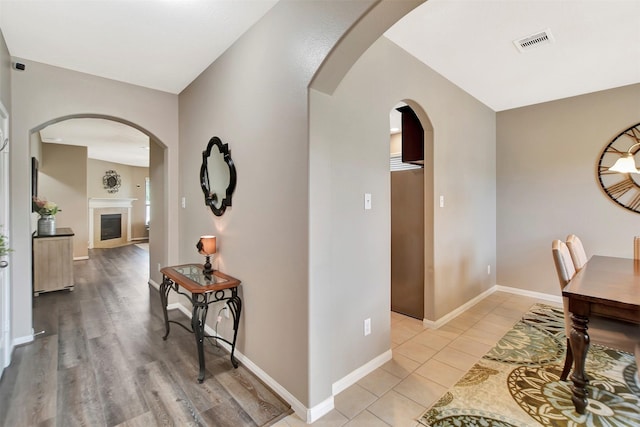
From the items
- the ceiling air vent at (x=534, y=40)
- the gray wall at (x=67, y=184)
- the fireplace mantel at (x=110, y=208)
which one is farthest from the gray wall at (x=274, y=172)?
the fireplace mantel at (x=110, y=208)

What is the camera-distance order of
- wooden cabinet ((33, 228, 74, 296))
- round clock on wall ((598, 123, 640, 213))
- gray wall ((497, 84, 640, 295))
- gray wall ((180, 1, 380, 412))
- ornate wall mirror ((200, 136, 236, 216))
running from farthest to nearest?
wooden cabinet ((33, 228, 74, 296)) → gray wall ((497, 84, 640, 295)) → round clock on wall ((598, 123, 640, 213)) → ornate wall mirror ((200, 136, 236, 216)) → gray wall ((180, 1, 380, 412))

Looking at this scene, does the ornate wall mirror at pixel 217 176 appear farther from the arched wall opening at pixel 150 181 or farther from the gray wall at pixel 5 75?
the gray wall at pixel 5 75

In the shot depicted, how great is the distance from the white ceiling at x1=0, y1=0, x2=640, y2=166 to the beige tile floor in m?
2.66

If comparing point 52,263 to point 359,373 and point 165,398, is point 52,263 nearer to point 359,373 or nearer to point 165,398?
point 165,398

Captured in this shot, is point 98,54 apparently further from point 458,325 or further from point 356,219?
point 458,325

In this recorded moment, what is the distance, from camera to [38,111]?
2748mm

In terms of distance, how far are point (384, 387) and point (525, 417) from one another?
84 centimetres

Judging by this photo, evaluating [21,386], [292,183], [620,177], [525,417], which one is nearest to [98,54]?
[292,183]

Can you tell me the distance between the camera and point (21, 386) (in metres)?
2.05

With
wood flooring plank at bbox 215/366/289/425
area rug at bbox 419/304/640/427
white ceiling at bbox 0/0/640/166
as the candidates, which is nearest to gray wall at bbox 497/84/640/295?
white ceiling at bbox 0/0/640/166

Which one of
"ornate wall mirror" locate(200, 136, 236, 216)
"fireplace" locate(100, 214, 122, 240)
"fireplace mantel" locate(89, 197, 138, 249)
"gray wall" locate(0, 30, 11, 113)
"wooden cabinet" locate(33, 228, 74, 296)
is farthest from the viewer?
"fireplace" locate(100, 214, 122, 240)

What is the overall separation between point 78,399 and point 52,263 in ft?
10.8

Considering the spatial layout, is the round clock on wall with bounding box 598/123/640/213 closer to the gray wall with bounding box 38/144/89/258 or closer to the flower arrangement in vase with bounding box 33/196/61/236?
the flower arrangement in vase with bounding box 33/196/61/236

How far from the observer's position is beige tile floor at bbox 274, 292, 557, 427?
5.84 ft
